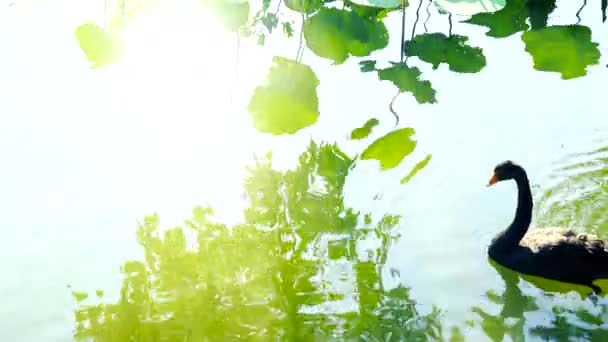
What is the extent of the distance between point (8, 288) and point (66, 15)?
17.2ft

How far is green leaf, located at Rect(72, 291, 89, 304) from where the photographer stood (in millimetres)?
4346

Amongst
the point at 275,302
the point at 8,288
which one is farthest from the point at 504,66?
the point at 8,288

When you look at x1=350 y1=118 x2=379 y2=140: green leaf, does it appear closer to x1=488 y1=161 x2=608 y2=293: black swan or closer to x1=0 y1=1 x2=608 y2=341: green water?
x1=0 y1=1 x2=608 y2=341: green water

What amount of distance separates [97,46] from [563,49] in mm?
463

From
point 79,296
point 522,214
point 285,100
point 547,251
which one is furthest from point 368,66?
point 522,214

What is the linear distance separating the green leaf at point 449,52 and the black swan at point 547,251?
366cm

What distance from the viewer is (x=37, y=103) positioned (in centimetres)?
689

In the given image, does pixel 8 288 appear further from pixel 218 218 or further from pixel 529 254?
pixel 529 254

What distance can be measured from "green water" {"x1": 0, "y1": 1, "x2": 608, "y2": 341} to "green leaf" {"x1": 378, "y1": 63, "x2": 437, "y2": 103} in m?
1.61

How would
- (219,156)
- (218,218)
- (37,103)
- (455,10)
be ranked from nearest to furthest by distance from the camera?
(455,10) < (218,218) < (219,156) < (37,103)

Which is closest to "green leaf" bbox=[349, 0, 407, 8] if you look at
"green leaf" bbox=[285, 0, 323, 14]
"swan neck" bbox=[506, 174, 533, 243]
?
"green leaf" bbox=[285, 0, 323, 14]

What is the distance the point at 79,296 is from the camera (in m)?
4.38

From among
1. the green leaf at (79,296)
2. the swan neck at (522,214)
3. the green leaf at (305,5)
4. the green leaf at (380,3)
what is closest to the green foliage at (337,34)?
the green leaf at (305,5)

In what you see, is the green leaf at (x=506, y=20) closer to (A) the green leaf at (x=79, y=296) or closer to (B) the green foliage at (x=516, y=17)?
→ (B) the green foliage at (x=516, y=17)
